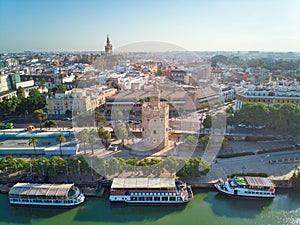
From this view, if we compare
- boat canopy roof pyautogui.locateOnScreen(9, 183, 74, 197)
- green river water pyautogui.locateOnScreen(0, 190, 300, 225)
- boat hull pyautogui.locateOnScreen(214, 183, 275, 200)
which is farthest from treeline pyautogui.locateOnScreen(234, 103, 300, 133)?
boat canopy roof pyautogui.locateOnScreen(9, 183, 74, 197)

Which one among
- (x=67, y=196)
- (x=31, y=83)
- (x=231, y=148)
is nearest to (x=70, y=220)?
(x=67, y=196)

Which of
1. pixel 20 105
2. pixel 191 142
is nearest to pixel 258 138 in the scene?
pixel 191 142

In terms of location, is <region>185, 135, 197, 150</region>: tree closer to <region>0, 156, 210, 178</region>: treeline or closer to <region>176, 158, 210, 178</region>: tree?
<region>0, 156, 210, 178</region>: treeline

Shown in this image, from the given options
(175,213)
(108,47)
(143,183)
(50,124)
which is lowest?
(175,213)

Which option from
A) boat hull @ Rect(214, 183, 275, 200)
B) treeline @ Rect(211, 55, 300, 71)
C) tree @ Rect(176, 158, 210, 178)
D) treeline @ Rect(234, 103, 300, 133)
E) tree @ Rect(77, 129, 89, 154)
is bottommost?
boat hull @ Rect(214, 183, 275, 200)

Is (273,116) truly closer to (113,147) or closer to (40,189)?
(113,147)

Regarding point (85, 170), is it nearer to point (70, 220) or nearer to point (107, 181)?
point (107, 181)
